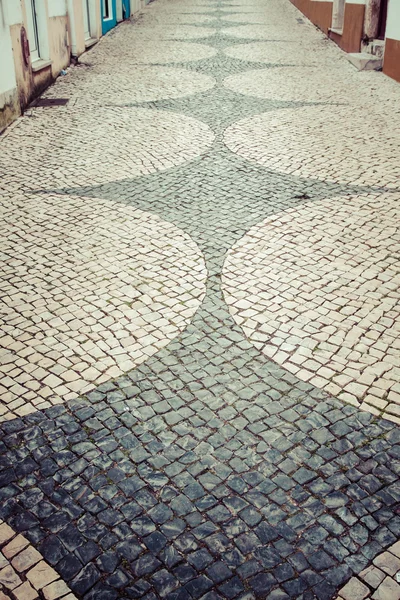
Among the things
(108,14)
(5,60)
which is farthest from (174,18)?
(5,60)

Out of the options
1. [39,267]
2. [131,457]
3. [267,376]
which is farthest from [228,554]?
[39,267]

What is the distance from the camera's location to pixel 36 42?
10.6m

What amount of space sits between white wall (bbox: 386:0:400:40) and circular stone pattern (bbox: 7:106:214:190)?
5.17 m

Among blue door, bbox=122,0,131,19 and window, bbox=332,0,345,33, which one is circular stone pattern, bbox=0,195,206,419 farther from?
blue door, bbox=122,0,131,19

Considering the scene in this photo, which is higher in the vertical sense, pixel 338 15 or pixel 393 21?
pixel 393 21

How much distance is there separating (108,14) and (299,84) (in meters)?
8.70

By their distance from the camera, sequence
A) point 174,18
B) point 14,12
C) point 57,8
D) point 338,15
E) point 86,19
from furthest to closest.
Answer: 1. point 174,18
2. point 338,15
3. point 86,19
4. point 57,8
5. point 14,12

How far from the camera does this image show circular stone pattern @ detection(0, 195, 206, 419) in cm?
368

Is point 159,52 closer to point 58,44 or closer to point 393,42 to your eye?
point 58,44

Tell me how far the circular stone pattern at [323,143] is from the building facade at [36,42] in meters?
3.32

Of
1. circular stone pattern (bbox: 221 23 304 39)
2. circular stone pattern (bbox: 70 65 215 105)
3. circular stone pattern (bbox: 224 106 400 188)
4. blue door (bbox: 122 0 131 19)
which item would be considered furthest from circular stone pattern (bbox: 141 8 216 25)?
circular stone pattern (bbox: 224 106 400 188)

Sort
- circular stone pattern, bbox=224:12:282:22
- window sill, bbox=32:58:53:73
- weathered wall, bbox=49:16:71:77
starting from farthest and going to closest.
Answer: circular stone pattern, bbox=224:12:282:22 < weathered wall, bbox=49:16:71:77 < window sill, bbox=32:58:53:73

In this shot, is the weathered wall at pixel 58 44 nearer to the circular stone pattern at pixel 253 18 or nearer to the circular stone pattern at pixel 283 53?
the circular stone pattern at pixel 283 53

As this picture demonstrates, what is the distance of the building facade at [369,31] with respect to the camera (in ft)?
37.1
